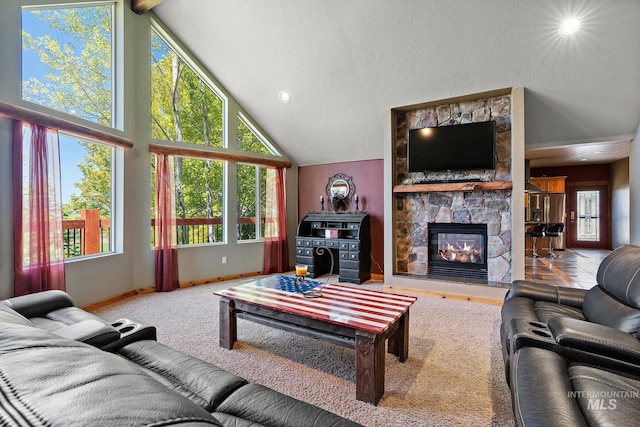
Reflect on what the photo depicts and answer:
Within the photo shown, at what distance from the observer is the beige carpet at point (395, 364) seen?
1.84 meters

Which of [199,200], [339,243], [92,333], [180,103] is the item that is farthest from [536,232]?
[92,333]

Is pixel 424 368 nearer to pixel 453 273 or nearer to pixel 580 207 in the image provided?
pixel 453 273

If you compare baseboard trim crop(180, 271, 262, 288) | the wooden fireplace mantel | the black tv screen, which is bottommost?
baseboard trim crop(180, 271, 262, 288)

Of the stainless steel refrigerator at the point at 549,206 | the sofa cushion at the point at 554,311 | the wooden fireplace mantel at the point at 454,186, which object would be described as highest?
the wooden fireplace mantel at the point at 454,186

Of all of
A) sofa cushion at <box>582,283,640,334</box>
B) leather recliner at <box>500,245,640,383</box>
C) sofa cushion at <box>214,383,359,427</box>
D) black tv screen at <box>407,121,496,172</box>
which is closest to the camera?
sofa cushion at <box>214,383,359,427</box>

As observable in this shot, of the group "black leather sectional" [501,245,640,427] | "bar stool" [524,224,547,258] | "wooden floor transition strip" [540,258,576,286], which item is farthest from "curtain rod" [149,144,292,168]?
"bar stool" [524,224,547,258]

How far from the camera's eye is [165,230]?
4504 mm

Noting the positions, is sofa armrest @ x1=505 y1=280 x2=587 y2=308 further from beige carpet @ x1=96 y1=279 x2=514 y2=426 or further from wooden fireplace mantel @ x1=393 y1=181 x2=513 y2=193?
wooden fireplace mantel @ x1=393 y1=181 x2=513 y2=193

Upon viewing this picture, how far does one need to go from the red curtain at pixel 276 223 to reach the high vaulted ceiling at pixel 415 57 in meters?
1.26

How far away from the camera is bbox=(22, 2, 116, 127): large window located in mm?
3291

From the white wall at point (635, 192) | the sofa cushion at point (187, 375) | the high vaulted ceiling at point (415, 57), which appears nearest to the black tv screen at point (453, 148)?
the high vaulted ceiling at point (415, 57)

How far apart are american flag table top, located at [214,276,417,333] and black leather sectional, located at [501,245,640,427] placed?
29.7 inches

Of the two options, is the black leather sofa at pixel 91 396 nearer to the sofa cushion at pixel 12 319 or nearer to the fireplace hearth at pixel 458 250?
the sofa cushion at pixel 12 319

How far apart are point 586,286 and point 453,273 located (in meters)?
1.90
